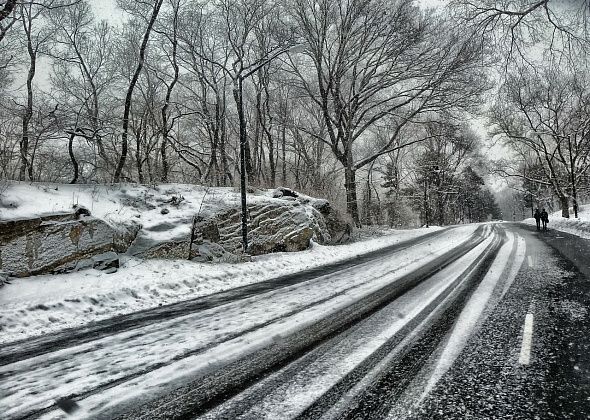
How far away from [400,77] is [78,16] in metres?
20.6

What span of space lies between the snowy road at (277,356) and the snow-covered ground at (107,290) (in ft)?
3.31

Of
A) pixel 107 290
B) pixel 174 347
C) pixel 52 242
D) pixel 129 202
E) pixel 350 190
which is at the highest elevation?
pixel 350 190

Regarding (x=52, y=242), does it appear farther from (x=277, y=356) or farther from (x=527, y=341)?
(x=527, y=341)

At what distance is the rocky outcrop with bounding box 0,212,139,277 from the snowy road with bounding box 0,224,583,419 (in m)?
3.62

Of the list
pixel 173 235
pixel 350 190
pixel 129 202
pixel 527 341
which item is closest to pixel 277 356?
pixel 527 341

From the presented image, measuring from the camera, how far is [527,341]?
167 inches

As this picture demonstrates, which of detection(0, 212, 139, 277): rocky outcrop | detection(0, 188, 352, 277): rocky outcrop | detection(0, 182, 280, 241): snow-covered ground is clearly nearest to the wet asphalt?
detection(0, 188, 352, 277): rocky outcrop

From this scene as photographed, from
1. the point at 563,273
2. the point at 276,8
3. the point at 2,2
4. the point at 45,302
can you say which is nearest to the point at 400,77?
the point at 276,8

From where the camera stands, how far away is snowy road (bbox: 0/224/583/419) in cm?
303

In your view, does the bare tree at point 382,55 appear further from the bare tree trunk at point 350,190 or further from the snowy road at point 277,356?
the snowy road at point 277,356

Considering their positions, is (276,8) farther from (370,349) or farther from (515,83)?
(370,349)

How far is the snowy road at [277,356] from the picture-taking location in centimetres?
303

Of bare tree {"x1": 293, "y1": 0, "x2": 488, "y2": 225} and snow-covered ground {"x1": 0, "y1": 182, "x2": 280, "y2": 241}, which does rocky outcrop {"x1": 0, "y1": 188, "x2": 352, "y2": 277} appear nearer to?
snow-covered ground {"x1": 0, "y1": 182, "x2": 280, "y2": 241}

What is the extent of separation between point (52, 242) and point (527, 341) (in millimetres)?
9482
